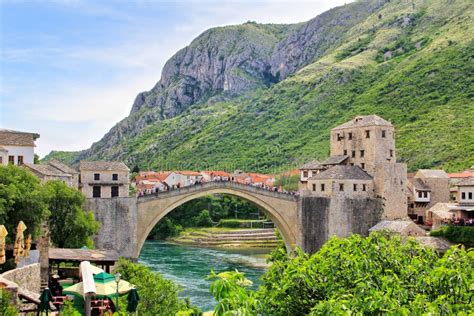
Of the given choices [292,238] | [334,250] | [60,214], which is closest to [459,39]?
[292,238]

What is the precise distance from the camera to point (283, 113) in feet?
461

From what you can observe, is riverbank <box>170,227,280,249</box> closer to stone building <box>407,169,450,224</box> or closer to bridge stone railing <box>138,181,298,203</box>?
stone building <box>407,169,450,224</box>

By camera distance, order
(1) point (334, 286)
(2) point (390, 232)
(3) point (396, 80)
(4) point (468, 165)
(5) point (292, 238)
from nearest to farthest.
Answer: (1) point (334, 286) < (2) point (390, 232) < (5) point (292, 238) < (4) point (468, 165) < (3) point (396, 80)

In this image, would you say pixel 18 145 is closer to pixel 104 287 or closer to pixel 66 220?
pixel 66 220

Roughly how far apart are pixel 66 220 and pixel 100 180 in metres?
11.3

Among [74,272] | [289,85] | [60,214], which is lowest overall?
[74,272]

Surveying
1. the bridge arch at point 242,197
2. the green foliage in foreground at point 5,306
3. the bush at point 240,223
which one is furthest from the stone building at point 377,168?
the green foliage in foreground at point 5,306

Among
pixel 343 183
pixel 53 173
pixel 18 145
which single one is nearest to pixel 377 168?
pixel 343 183

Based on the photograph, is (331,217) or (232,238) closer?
(331,217)

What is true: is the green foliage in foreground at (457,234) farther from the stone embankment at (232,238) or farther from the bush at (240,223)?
the bush at (240,223)

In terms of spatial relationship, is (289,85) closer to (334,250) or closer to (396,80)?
(396,80)

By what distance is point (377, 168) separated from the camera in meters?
54.8

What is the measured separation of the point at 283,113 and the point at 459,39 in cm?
3997

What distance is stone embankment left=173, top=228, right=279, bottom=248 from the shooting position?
79.8 metres
